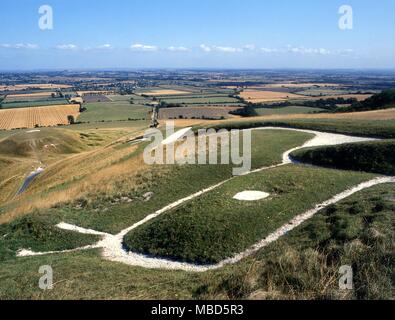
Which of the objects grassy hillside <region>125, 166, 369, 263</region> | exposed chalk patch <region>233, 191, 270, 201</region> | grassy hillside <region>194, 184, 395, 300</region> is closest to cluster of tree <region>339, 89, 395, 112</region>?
grassy hillside <region>125, 166, 369, 263</region>

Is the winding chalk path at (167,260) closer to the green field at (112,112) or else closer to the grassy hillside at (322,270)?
the grassy hillside at (322,270)

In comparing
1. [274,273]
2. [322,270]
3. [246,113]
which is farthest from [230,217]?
[246,113]

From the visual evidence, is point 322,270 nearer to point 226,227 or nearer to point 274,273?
point 274,273

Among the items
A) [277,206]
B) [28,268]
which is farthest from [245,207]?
[28,268]

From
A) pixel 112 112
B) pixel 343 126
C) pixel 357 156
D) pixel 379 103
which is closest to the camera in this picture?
pixel 357 156
